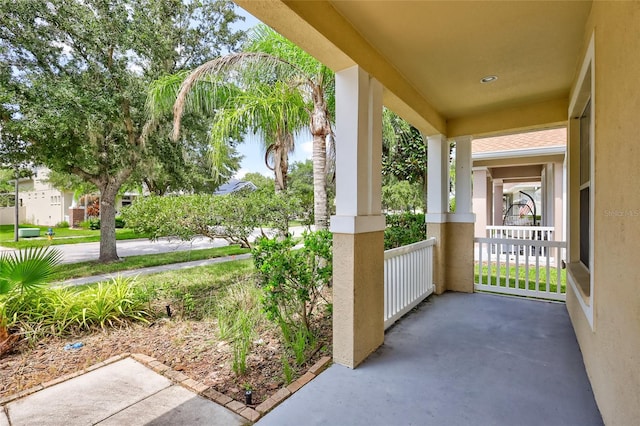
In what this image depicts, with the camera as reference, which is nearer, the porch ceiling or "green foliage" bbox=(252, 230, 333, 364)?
the porch ceiling

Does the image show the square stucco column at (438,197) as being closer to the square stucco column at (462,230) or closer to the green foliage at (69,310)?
the square stucco column at (462,230)

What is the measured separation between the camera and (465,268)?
496 cm

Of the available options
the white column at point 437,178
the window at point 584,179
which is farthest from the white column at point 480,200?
the window at point 584,179

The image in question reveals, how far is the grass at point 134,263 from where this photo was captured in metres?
7.46

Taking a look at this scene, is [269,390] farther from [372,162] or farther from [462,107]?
[462,107]

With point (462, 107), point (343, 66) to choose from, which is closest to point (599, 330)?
point (343, 66)

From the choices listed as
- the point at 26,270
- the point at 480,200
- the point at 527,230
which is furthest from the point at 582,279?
the point at 480,200

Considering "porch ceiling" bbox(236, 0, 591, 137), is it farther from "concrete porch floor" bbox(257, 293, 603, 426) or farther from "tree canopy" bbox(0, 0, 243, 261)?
"tree canopy" bbox(0, 0, 243, 261)

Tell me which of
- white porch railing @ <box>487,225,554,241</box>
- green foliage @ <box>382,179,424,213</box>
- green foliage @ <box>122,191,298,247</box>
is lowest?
white porch railing @ <box>487,225,554,241</box>

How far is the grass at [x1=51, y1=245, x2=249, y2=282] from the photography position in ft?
24.5

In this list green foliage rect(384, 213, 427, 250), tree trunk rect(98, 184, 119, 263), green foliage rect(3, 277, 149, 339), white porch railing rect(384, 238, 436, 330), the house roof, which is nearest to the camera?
white porch railing rect(384, 238, 436, 330)

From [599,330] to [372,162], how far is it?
2023mm

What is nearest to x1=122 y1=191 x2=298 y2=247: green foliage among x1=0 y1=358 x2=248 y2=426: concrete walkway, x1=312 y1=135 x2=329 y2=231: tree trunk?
x1=312 y1=135 x2=329 y2=231: tree trunk

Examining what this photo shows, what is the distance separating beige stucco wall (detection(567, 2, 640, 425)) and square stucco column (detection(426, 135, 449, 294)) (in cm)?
260
